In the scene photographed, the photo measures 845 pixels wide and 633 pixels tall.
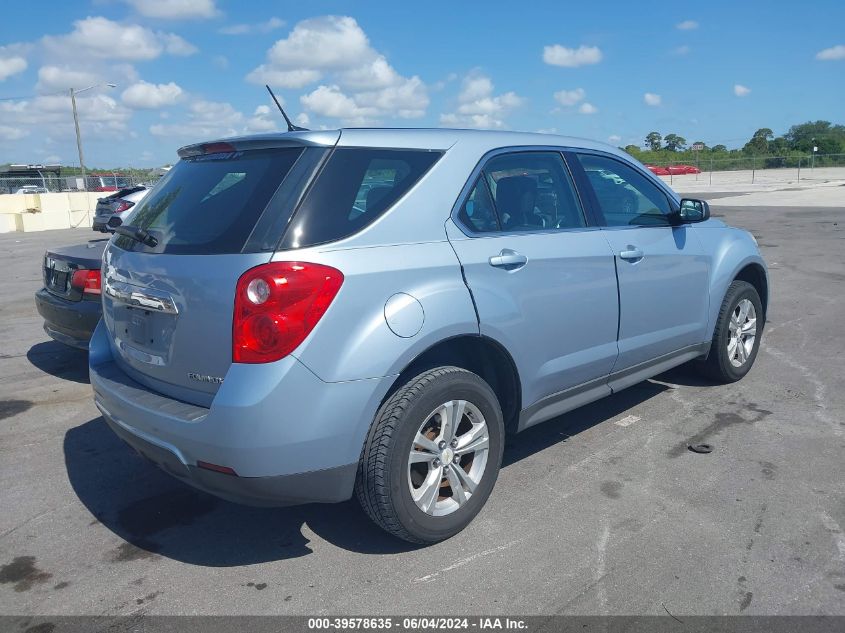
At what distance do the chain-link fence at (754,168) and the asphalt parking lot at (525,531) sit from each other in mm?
53736

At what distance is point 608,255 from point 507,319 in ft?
3.21

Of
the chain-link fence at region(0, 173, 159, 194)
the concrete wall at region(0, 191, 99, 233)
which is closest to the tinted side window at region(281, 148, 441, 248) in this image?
the concrete wall at region(0, 191, 99, 233)

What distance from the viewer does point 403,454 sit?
3.08 metres

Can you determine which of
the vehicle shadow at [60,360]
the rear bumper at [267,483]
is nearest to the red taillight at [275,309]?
the rear bumper at [267,483]

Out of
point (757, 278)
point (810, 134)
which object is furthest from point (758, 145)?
point (757, 278)

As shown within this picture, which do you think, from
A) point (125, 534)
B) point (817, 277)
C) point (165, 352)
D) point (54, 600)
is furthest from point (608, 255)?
point (817, 277)

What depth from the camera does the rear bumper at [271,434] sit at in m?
2.78

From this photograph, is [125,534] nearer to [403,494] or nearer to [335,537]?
[335,537]

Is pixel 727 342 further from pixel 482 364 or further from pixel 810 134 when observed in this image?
pixel 810 134

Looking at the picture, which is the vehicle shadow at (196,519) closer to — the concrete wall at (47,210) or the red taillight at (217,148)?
the red taillight at (217,148)

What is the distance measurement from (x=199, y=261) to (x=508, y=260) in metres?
1.44

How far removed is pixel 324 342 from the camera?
2.84 meters

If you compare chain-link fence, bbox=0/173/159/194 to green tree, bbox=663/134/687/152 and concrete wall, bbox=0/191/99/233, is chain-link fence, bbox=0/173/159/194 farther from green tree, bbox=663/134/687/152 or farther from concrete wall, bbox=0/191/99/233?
green tree, bbox=663/134/687/152

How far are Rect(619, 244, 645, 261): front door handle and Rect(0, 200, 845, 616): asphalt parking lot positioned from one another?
1148 mm
